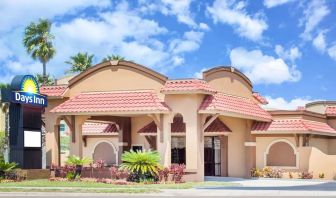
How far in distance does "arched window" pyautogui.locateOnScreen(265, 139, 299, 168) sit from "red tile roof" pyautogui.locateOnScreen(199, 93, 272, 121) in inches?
83.5

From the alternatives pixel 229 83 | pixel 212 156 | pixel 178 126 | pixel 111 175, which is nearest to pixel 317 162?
pixel 212 156

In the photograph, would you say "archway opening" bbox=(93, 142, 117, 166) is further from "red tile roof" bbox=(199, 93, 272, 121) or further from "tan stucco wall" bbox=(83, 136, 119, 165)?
"red tile roof" bbox=(199, 93, 272, 121)

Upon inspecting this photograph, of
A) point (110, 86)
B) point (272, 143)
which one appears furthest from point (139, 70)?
point (272, 143)

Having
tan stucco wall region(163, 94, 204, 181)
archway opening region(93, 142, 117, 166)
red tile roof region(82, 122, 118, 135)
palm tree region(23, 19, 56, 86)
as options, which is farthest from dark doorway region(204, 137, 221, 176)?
Answer: palm tree region(23, 19, 56, 86)

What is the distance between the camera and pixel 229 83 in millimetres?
33906

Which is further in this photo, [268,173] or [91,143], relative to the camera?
[91,143]

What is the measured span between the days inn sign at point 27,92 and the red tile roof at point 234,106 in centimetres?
903

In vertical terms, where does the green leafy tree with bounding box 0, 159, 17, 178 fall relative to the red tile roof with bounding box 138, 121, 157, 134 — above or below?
below

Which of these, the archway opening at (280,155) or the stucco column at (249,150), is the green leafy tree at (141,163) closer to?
the stucco column at (249,150)

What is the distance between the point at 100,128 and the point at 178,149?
9.03 meters

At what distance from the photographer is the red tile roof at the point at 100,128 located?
40.8m

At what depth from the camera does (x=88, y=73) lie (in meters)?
32.9

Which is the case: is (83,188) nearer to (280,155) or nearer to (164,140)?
(164,140)

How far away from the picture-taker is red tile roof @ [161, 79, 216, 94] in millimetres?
29234
